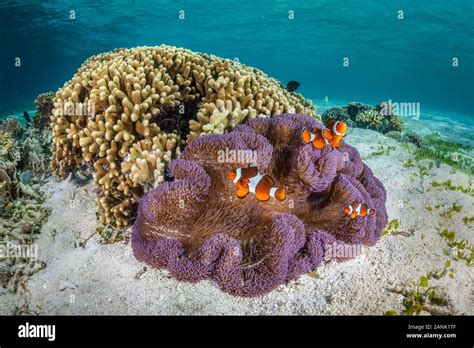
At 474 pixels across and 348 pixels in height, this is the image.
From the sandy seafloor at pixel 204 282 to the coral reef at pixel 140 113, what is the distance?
2.02 feet

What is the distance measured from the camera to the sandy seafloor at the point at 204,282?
10.8ft

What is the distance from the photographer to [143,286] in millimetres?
3430

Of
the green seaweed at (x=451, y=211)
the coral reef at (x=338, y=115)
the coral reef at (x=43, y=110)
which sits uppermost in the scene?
the coral reef at (x=43, y=110)

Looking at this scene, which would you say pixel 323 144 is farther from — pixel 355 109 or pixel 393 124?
pixel 355 109

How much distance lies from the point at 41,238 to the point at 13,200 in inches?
37.0

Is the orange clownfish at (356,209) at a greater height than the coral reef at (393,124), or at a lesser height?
greater

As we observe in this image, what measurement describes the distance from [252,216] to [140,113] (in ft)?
6.58

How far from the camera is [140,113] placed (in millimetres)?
4090
